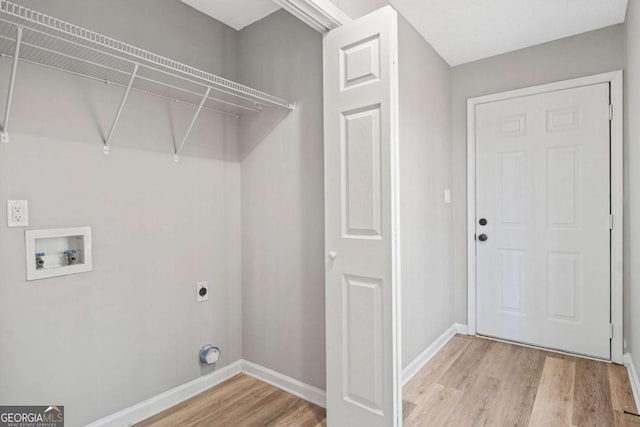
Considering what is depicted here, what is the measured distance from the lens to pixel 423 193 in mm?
2654

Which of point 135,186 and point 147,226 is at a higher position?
point 135,186

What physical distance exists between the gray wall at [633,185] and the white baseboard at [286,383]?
192 centimetres

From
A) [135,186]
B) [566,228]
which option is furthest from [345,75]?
[566,228]

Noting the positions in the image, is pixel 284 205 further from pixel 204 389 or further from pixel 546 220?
pixel 546 220

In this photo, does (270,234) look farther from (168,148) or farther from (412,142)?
(412,142)

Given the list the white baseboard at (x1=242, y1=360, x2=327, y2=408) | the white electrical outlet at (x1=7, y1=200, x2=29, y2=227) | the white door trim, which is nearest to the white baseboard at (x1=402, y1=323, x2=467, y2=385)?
the white baseboard at (x1=242, y1=360, x2=327, y2=408)

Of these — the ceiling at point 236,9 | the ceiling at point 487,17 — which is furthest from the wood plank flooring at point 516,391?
the ceiling at point 236,9

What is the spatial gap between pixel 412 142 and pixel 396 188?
1.02 meters

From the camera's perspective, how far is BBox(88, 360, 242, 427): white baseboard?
5.97 ft

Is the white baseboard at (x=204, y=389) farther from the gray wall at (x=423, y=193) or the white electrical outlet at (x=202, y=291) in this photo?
the gray wall at (x=423, y=193)

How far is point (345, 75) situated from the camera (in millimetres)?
1743

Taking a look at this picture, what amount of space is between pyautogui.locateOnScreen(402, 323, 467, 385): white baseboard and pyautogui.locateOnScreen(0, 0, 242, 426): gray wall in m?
1.23

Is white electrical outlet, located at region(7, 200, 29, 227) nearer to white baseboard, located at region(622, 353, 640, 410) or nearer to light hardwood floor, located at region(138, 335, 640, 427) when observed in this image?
light hardwood floor, located at region(138, 335, 640, 427)

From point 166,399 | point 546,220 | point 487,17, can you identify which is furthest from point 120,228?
point 546,220
